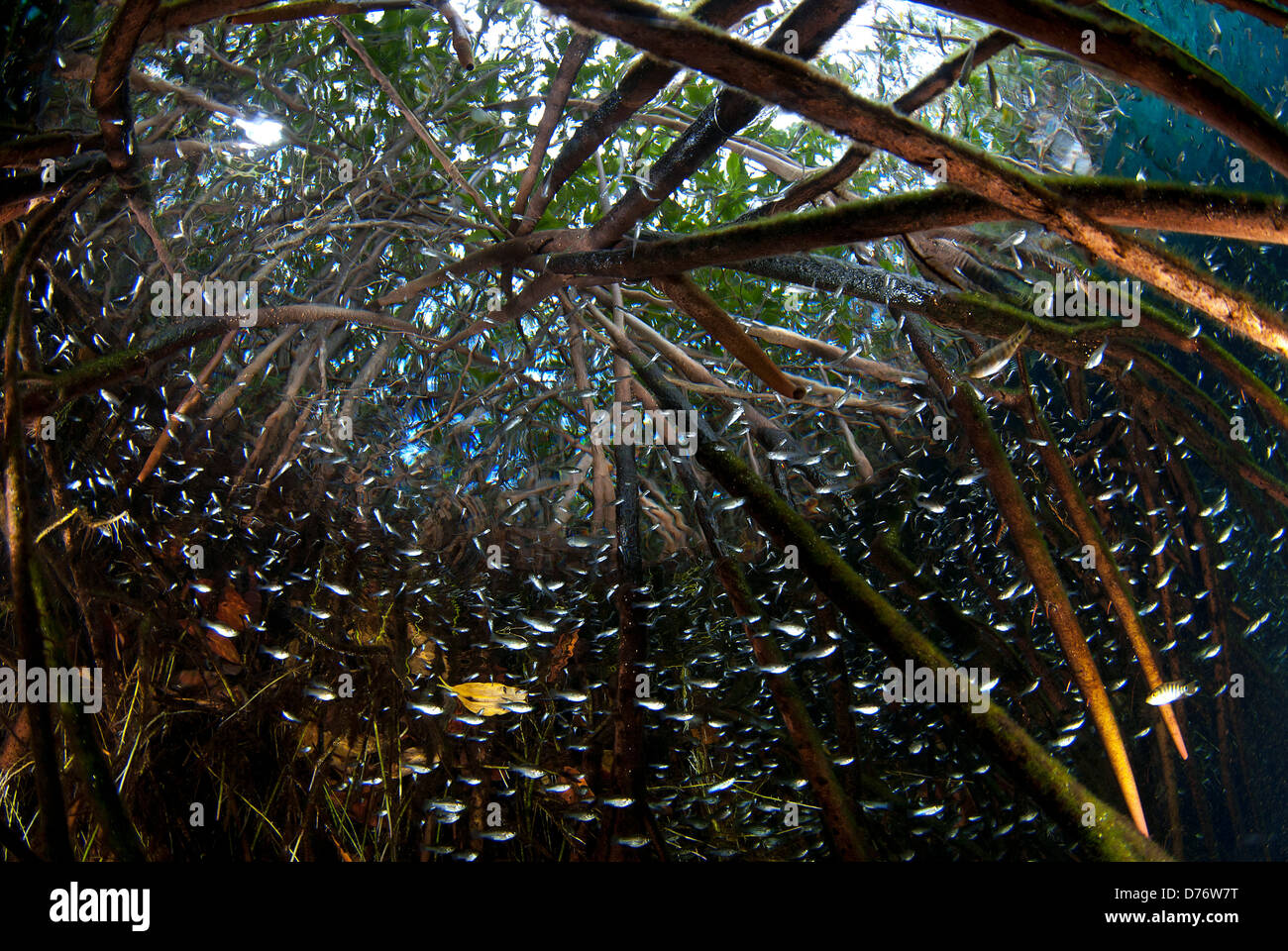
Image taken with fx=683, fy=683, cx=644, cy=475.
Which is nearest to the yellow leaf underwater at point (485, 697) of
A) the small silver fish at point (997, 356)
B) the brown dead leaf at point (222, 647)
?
the brown dead leaf at point (222, 647)

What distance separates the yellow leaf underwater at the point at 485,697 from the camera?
305cm

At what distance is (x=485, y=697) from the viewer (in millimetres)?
3146

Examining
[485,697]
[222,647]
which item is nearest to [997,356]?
[485,697]

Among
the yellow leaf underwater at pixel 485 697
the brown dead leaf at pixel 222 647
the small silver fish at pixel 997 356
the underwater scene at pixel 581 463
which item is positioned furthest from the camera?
the brown dead leaf at pixel 222 647

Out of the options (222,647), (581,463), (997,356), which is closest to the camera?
(997,356)

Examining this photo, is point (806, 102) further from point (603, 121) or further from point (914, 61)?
point (914, 61)

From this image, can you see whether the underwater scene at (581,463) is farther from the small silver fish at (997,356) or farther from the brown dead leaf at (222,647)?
the small silver fish at (997,356)

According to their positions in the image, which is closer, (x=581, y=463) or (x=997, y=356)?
(x=997, y=356)

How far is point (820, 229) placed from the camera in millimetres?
1641

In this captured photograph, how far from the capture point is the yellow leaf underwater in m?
3.05

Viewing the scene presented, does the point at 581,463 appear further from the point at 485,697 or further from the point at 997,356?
the point at 997,356

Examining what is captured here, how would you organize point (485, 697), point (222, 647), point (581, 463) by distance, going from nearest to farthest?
point (485, 697) < point (222, 647) < point (581, 463)

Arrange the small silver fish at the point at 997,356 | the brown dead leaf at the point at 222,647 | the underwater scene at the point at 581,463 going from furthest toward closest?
the brown dead leaf at the point at 222,647, the underwater scene at the point at 581,463, the small silver fish at the point at 997,356
